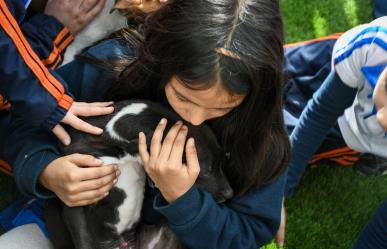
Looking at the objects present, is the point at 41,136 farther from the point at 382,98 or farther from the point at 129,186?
the point at 382,98

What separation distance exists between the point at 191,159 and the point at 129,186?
0.32 metres

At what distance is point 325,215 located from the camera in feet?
10.0

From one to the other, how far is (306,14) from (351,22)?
319 millimetres

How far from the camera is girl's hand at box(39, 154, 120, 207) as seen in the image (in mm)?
1920

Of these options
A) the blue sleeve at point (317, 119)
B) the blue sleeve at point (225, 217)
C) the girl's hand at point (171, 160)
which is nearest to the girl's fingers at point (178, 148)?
the girl's hand at point (171, 160)

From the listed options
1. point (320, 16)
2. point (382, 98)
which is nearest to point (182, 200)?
point (382, 98)

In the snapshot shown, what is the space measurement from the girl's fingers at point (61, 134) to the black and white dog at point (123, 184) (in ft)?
0.07

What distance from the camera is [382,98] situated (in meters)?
2.07

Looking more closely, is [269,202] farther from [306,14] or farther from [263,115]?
[306,14]

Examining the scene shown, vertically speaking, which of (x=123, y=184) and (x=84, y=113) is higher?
(x=84, y=113)

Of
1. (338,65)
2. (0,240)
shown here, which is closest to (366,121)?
(338,65)

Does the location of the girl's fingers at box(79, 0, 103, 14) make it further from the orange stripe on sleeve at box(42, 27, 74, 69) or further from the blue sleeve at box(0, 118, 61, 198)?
the blue sleeve at box(0, 118, 61, 198)

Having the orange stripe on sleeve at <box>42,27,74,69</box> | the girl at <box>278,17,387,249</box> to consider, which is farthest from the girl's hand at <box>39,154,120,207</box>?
the girl at <box>278,17,387,249</box>

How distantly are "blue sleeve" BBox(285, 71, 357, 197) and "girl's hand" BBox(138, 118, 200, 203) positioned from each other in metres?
0.99
